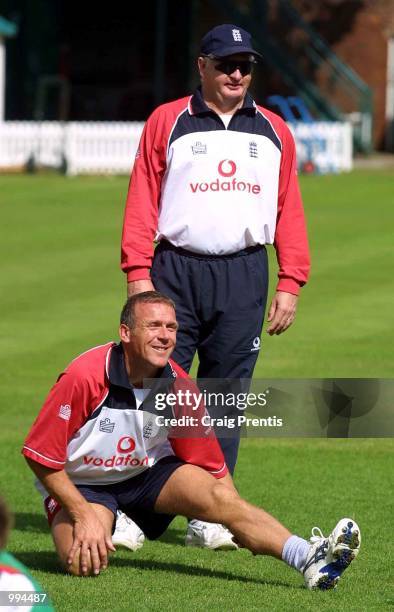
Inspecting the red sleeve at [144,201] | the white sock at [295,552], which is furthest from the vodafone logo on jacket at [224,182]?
the white sock at [295,552]

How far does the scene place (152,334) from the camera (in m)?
6.27

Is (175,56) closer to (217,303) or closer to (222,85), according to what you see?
(222,85)

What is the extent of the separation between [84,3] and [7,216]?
19.3 metres

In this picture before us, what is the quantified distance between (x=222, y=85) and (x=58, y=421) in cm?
196

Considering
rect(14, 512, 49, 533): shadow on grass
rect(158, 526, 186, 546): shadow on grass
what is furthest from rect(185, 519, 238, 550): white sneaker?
rect(14, 512, 49, 533): shadow on grass

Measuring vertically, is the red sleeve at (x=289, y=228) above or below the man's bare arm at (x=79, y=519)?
above

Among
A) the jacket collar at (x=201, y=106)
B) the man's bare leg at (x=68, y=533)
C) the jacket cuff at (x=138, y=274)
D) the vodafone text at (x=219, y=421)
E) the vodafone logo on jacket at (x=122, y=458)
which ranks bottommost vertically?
the man's bare leg at (x=68, y=533)

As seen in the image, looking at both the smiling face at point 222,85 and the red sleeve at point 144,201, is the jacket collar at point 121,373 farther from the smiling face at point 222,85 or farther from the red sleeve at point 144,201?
the smiling face at point 222,85

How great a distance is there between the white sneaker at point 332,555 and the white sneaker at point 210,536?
956 mm

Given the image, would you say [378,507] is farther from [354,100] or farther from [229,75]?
[354,100]

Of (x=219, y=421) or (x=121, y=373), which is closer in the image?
(x=121, y=373)

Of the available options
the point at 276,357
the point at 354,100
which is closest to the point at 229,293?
the point at 276,357

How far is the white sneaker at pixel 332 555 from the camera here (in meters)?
5.98

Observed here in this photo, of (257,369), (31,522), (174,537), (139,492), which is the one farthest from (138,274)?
(257,369)
